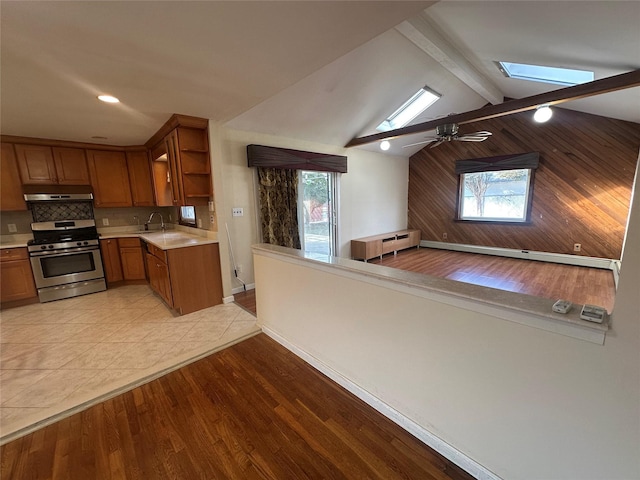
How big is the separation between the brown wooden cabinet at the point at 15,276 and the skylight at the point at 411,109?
5.92 meters

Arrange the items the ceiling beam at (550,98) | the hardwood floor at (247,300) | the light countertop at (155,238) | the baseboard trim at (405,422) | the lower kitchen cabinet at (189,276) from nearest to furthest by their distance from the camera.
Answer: the baseboard trim at (405,422) < the ceiling beam at (550,98) < the lower kitchen cabinet at (189,276) < the light countertop at (155,238) < the hardwood floor at (247,300)

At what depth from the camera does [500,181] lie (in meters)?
5.78

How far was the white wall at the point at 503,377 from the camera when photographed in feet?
2.85

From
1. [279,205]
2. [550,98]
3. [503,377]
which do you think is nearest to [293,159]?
[279,205]

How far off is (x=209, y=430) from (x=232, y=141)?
3382 millimetres

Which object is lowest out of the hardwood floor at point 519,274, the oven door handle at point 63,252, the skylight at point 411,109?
the hardwood floor at point 519,274

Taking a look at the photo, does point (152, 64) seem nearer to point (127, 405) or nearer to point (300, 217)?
point (127, 405)

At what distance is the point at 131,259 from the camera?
4199 mm

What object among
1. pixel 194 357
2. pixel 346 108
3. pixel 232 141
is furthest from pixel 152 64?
pixel 346 108

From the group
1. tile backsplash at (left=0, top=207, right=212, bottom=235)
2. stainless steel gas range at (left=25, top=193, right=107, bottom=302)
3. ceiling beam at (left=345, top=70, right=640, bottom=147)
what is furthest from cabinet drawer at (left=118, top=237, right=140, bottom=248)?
ceiling beam at (left=345, top=70, right=640, bottom=147)

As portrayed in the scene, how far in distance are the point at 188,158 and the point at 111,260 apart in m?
2.39

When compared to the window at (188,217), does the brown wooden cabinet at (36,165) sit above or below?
above

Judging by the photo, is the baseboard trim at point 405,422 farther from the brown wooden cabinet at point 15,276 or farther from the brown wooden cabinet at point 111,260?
the brown wooden cabinet at point 15,276

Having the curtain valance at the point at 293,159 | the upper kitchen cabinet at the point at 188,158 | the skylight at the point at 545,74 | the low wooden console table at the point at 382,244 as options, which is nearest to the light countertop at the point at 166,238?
the upper kitchen cabinet at the point at 188,158
